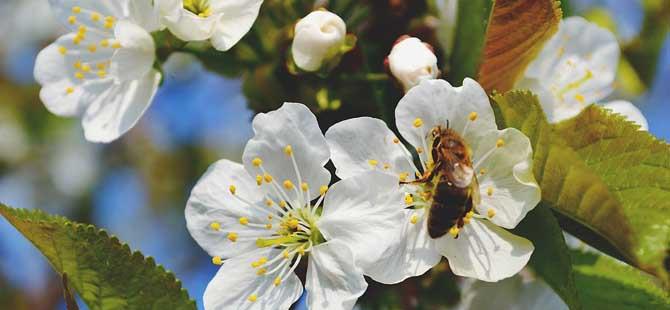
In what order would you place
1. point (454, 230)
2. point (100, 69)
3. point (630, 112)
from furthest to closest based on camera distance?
1. point (100, 69)
2. point (630, 112)
3. point (454, 230)

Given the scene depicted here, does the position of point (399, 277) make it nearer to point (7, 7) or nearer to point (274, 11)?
point (274, 11)

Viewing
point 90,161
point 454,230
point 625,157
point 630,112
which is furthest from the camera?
point 90,161

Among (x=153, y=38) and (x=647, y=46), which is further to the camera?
(x=647, y=46)

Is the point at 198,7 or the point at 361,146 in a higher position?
the point at 198,7

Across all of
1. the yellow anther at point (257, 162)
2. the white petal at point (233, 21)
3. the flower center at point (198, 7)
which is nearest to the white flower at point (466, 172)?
the yellow anther at point (257, 162)

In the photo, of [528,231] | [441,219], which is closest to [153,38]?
[441,219]

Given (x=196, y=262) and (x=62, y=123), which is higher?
(x=62, y=123)

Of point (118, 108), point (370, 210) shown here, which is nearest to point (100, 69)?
point (118, 108)

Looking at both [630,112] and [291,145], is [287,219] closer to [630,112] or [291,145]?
[291,145]
